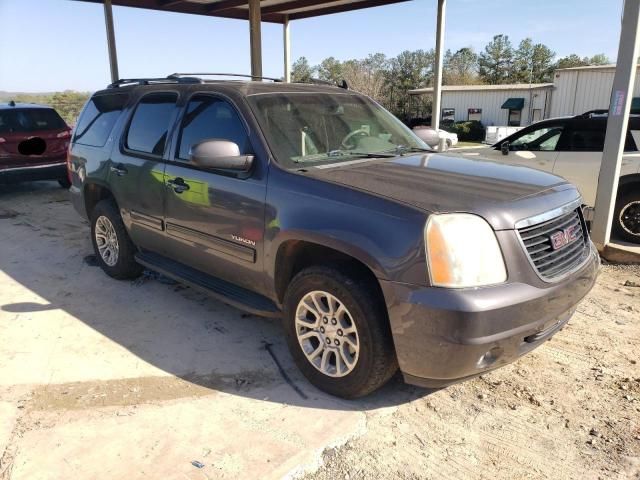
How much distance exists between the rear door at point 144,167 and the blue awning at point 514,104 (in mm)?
33434

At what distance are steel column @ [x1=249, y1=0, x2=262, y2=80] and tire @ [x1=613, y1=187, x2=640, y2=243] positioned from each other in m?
7.47

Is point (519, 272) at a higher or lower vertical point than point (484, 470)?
higher

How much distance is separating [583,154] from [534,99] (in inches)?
1156

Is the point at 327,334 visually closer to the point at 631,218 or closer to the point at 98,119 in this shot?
the point at 98,119

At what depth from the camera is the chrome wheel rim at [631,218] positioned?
6.52 m

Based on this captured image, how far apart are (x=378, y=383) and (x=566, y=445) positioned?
3.38ft

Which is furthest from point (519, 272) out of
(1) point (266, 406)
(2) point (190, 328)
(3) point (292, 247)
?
(2) point (190, 328)

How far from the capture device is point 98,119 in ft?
17.9

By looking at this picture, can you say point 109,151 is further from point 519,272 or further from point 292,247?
point 519,272

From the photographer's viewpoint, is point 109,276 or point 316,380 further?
point 109,276

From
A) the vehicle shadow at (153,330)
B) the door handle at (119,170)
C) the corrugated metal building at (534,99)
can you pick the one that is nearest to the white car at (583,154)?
the vehicle shadow at (153,330)

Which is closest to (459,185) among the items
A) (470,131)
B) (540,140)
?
(540,140)

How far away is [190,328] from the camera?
423 cm

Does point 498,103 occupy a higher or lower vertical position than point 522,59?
lower
